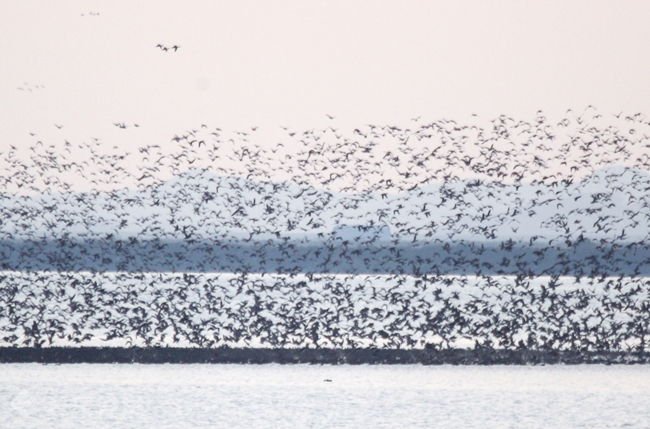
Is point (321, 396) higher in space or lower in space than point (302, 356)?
lower

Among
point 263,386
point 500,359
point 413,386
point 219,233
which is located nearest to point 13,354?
point 219,233

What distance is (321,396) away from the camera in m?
7.59

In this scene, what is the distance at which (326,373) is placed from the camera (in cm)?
920

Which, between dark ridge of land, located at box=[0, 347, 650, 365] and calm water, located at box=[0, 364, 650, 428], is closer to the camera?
calm water, located at box=[0, 364, 650, 428]

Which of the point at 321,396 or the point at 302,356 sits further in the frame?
the point at 302,356

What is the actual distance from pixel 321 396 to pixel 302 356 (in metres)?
2.74

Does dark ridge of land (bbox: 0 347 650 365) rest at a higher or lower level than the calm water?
higher

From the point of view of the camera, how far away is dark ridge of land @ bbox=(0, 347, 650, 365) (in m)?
10.2

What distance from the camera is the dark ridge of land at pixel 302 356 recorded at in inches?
402

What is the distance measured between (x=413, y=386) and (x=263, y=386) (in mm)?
1563

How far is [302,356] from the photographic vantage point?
10312 millimetres

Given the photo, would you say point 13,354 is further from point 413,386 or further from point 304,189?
point 413,386

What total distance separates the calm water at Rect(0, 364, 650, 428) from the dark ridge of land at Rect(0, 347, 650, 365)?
469 mm

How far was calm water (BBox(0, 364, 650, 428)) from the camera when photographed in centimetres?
643
